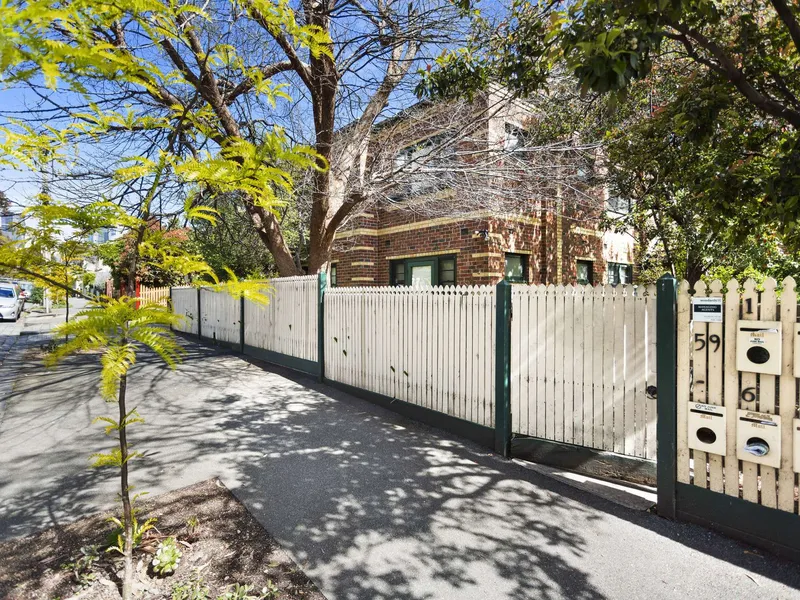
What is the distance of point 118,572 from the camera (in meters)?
2.81

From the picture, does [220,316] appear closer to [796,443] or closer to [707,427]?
[707,427]

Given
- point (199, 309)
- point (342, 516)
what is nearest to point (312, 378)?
point (342, 516)

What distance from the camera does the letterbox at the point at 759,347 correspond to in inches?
118

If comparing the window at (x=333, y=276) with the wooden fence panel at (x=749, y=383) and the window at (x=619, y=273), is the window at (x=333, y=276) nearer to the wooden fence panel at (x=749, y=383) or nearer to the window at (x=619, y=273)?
the window at (x=619, y=273)

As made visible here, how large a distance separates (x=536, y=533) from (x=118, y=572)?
293 centimetres

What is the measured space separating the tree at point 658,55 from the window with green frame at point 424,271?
20.2ft

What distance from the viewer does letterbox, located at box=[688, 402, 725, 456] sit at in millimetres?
3252

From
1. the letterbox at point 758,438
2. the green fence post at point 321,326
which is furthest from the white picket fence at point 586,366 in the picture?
the green fence post at point 321,326

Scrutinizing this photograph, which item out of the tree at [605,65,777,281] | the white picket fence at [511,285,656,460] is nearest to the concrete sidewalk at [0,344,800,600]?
the white picket fence at [511,285,656,460]

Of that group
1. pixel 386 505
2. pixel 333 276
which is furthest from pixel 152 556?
pixel 333 276

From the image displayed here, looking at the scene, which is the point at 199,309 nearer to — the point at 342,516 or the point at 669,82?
the point at 342,516

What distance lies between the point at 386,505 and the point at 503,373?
193 centimetres

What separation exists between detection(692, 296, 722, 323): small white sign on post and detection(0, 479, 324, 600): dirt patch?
132 inches

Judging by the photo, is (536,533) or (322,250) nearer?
(536,533)
